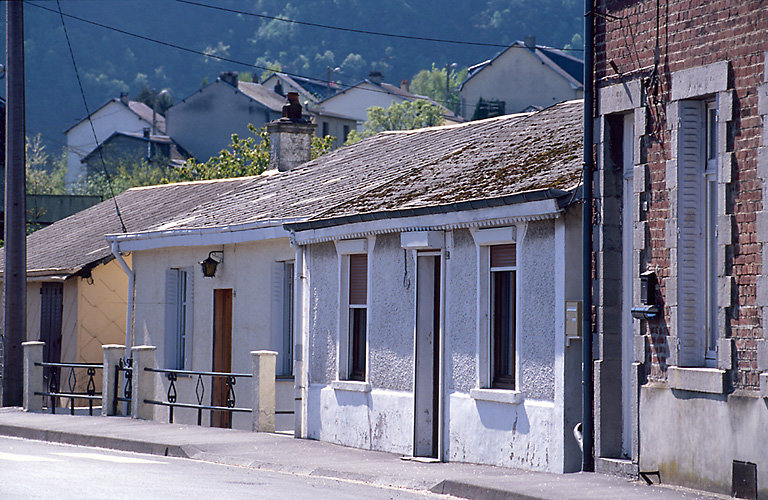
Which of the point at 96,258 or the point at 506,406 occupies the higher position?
the point at 96,258

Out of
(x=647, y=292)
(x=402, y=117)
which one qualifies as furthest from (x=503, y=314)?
(x=402, y=117)

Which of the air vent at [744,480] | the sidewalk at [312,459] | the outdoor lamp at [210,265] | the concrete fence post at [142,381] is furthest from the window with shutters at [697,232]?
the concrete fence post at [142,381]

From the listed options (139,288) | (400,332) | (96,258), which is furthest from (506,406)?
(96,258)

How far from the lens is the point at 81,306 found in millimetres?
25406

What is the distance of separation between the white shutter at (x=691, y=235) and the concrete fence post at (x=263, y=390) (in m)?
7.56

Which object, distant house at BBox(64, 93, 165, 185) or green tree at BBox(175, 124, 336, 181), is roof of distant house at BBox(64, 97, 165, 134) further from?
green tree at BBox(175, 124, 336, 181)

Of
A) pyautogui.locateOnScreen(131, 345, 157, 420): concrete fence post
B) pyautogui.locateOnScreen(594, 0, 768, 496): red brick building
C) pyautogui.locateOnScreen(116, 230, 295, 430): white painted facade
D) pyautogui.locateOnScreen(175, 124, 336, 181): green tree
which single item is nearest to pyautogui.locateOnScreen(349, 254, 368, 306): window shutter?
pyautogui.locateOnScreen(116, 230, 295, 430): white painted facade

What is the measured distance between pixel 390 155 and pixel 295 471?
8108 millimetres

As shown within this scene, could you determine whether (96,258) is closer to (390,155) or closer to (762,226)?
(390,155)

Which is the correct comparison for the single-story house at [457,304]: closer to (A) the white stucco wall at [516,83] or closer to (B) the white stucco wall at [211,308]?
(B) the white stucco wall at [211,308]

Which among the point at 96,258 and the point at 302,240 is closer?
the point at 302,240

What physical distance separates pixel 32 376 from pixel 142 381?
115 inches

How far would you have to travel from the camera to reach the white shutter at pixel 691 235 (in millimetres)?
11195

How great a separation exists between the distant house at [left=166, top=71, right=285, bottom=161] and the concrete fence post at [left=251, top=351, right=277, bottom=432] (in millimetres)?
60042
